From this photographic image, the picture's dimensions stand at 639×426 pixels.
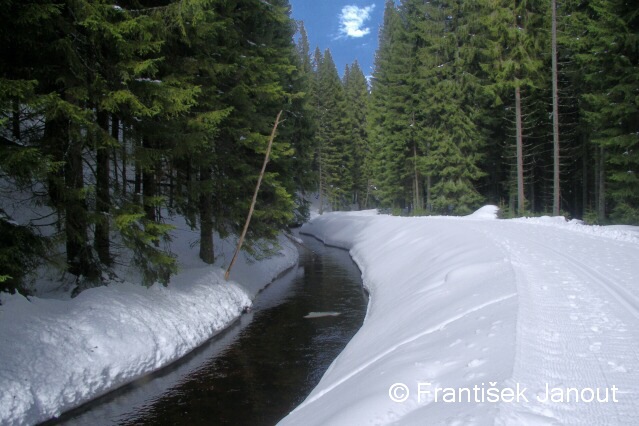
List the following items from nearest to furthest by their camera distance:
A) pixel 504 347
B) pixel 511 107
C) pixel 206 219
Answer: pixel 504 347 → pixel 206 219 → pixel 511 107

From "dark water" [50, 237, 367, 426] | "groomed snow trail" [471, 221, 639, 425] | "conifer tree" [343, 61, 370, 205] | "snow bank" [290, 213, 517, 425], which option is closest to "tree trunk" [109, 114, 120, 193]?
"dark water" [50, 237, 367, 426]

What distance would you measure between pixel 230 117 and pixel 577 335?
13048 millimetres

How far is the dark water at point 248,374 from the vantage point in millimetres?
7719

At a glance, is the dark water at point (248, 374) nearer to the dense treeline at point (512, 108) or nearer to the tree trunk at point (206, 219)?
the tree trunk at point (206, 219)

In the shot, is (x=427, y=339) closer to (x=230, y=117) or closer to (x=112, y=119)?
(x=112, y=119)

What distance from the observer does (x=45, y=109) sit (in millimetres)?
8305

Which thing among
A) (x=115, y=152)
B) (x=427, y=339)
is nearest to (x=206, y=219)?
(x=115, y=152)

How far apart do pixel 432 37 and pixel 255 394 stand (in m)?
30.9

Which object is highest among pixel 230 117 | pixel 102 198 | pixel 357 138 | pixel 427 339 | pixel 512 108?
pixel 357 138

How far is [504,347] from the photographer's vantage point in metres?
5.05

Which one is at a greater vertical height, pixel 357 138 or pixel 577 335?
pixel 357 138

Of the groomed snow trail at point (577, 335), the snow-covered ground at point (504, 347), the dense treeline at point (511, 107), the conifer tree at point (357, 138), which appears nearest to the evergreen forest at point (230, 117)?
the dense treeline at point (511, 107)

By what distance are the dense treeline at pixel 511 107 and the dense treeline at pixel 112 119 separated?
14971 millimetres

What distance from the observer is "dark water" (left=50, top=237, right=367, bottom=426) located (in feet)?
25.3
